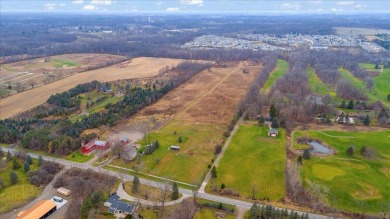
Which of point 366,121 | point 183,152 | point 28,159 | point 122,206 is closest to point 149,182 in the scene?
point 122,206

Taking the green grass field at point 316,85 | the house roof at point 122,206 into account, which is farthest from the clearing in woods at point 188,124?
the green grass field at point 316,85

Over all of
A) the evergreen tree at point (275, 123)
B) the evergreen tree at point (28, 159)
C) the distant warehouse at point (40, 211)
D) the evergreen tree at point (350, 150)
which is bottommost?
the distant warehouse at point (40, 211)

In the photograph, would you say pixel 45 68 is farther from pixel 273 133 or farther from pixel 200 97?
pixel 273 133

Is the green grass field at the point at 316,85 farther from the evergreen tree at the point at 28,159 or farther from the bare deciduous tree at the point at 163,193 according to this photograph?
the evergreen tree at the point at 28,159

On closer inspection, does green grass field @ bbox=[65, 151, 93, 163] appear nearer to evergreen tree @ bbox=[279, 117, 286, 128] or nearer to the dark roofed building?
the dark roofed building

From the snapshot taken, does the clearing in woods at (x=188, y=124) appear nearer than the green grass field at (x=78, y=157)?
Yes

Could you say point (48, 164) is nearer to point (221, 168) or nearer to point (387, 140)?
point (221, 168)

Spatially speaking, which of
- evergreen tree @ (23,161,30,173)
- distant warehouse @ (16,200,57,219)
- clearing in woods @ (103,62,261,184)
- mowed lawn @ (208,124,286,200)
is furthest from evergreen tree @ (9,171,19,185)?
mowed lawn @ (208,124,286,200)
